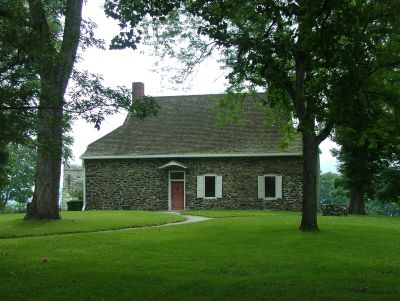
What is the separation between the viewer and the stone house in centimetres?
3156

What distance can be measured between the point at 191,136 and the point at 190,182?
10.3ft

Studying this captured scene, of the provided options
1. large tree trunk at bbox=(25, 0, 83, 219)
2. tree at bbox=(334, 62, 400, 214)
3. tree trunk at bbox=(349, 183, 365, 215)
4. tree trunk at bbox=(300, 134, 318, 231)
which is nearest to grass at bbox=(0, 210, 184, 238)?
tree trunk at bbox=(300, 134, 318, 231)

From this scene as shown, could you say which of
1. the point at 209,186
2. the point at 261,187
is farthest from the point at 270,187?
the point at 209,186

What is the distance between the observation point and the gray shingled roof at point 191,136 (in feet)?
107

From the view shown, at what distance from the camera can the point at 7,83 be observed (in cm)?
851

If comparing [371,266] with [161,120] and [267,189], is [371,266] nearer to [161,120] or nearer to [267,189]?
[267,189]

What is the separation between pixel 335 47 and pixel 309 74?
3.46 meters

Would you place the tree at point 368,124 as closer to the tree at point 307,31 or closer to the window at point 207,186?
the tree at point 307,31

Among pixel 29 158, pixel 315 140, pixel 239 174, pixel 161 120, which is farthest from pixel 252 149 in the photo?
pixel 29 158

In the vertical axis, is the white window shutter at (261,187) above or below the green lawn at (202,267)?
above

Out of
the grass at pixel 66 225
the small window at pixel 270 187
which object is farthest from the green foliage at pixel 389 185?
the grass at pixel 66 225

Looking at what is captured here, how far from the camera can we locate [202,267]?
9.70m

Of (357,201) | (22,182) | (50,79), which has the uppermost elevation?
(50,79)

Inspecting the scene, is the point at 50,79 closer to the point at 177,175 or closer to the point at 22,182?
the point at 177,175
